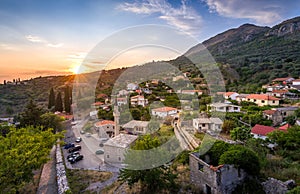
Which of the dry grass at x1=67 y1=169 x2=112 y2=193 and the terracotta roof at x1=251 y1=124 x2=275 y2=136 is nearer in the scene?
the dry grass at x1=67 y1=169 x2=112 y2=193

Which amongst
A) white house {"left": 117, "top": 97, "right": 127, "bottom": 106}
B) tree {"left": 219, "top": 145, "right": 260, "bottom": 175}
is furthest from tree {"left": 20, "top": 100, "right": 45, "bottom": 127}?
tree {"left": 219, "top": 145, "right": 260, "bottom": 175}

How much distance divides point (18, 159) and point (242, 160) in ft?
24.6

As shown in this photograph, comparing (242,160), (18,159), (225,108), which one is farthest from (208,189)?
(225,108)

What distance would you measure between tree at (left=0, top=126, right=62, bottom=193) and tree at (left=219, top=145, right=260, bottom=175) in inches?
263

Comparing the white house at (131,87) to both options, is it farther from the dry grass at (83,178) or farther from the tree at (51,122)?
the dry grass at (83,178)

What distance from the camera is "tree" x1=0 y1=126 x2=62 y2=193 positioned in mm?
6781

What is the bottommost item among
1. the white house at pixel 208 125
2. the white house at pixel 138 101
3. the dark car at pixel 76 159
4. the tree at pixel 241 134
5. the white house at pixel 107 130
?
the dark car at pixel 76 159

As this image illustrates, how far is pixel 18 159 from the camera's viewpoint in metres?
7.12

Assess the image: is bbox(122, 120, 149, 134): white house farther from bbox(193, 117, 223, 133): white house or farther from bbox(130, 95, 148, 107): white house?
bbox(130, 95, 148, 107): white house

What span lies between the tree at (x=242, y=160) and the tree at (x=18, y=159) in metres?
6.68

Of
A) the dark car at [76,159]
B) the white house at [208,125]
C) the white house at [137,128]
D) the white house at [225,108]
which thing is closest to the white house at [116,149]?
the dark car at [76,159]

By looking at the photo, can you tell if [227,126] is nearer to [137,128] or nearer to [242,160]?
[137,128]

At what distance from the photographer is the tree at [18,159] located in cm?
678

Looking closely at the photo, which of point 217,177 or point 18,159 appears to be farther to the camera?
point 18,159
